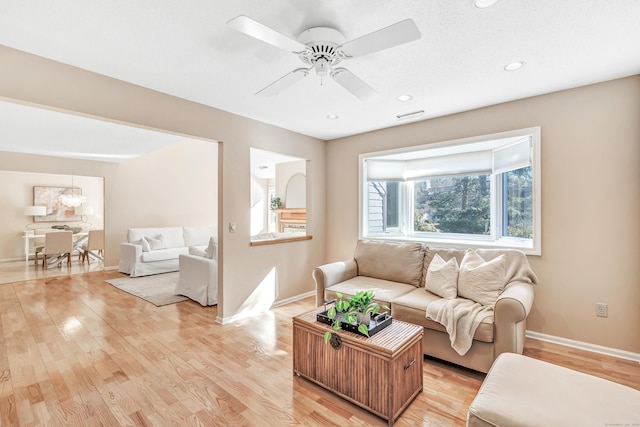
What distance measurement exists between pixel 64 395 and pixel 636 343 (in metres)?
4.55

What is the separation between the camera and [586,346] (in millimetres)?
2678

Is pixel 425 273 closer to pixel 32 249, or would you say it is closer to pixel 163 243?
pixel 163 243

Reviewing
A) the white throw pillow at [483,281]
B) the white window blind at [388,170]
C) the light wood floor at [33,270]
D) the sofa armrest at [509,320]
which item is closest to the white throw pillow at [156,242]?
the light wood floor at [33,270]

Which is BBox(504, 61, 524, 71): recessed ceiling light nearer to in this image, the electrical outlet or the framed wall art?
the electrical outlet

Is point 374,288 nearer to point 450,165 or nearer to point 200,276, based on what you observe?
point 450,165

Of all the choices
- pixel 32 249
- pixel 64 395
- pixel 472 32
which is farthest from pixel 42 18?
pixel 32 249

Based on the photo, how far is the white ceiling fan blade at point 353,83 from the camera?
76.9 inches

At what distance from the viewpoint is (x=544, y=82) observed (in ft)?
8.58

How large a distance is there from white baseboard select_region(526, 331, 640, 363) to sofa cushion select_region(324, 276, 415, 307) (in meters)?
1.29

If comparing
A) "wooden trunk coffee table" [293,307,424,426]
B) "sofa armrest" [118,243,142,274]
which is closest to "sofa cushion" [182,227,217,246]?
"sofa armrest" [118,243,142,274]

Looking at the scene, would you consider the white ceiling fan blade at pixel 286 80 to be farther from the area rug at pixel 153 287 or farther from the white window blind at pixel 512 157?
the area rug at pixel 153 287

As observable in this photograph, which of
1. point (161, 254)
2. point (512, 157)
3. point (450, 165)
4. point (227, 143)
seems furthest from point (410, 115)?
point (161, 254)

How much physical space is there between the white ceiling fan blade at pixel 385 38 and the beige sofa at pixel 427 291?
1902 mm

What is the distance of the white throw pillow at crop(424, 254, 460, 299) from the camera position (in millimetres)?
2674
